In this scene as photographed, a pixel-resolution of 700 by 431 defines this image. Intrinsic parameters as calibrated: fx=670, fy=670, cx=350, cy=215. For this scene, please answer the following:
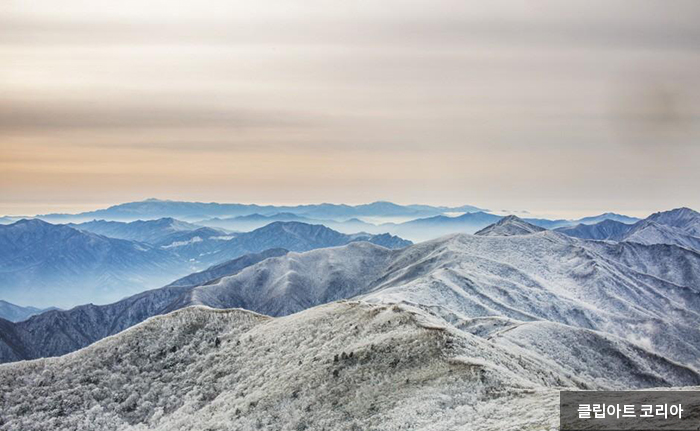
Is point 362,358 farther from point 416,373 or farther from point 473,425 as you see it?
point 473,425

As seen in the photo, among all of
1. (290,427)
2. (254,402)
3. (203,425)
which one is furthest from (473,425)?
(203,425)

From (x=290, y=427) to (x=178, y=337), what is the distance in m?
35.8

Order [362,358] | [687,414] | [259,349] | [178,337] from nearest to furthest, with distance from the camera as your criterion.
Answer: [687,414] < [362,358] < [259,349] < [178,337]

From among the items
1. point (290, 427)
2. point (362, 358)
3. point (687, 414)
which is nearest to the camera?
point (687, 414)

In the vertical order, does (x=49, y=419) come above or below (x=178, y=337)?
below

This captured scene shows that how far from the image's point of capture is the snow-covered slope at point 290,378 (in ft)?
155

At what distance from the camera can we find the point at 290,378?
201ft

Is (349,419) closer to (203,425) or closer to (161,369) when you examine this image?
(203,425)

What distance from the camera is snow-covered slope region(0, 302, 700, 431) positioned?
47.2 metres

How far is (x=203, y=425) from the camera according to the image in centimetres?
6100

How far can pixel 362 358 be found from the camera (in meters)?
58.2

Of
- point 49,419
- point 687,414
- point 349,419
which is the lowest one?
point 49,419

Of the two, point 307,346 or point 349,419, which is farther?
point 307,346

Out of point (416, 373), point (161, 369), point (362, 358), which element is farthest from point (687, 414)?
point (161, 369)
